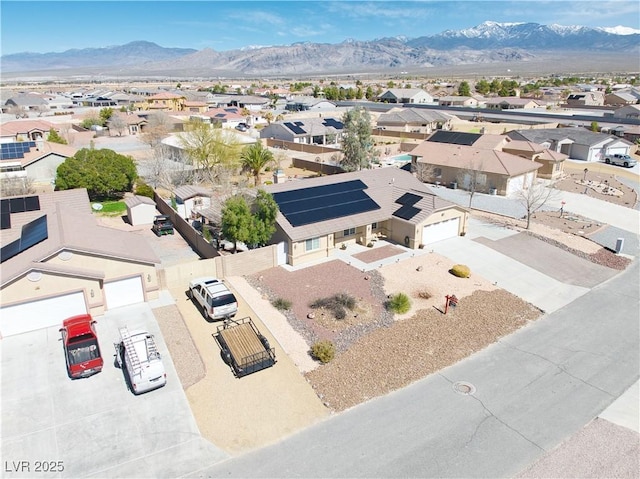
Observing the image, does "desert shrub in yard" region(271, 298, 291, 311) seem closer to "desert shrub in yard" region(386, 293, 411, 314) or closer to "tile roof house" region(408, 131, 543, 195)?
"desert shrub in yard" region(386, 293, 411, 314)

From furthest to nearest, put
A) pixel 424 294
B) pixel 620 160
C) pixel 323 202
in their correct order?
pixel 620 160 < pixel 323 202 < pixel 424 294

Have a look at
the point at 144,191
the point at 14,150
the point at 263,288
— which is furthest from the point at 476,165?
the point at 14,150

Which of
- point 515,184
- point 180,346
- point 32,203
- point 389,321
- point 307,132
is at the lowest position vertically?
point 389,321

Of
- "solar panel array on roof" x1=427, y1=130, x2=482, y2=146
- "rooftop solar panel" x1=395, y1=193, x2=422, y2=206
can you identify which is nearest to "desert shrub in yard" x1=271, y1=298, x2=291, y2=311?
"rooftop solar panel" x1=395, y1=193, x2=422, y2=206

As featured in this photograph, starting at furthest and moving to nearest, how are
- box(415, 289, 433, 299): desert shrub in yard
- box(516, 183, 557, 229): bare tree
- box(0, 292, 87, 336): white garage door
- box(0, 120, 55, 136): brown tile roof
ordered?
box(0, 120, 55, 136): brown tile roof → box(516, 183, 557, 229): bare tree → box(415, 289, 433, 299): desert shrub in yard → box(0, 292, 87, 336): white garage door

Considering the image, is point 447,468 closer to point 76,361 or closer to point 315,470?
point 315,470

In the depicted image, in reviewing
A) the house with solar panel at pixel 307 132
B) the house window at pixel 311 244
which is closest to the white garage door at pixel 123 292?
the house window at pixel 311 244

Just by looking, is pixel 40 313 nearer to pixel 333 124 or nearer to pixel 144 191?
pixel 144 191
